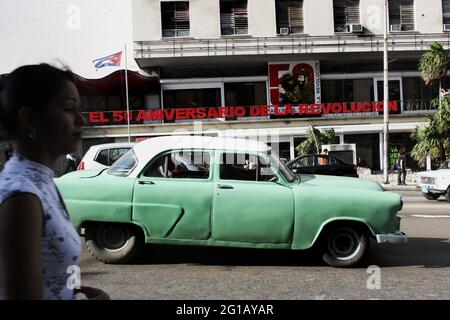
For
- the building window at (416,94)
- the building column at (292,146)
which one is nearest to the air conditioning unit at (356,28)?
the building window at (416,94)

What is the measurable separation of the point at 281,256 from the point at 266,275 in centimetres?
107

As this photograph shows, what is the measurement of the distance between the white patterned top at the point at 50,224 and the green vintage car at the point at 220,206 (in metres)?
4.54

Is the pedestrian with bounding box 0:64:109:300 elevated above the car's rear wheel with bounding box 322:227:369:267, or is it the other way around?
the pedestrian with bounding box 0:64:109:300

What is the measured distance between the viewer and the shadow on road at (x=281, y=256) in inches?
267

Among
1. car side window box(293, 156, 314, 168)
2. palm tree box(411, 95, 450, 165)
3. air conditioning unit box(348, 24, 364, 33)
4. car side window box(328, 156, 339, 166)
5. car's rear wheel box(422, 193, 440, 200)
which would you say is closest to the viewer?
car's rear wheel box(422, 193, 440, 200)

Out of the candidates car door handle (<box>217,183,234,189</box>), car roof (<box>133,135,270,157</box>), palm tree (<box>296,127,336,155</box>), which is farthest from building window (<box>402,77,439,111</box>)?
car door handle (<box>217,183,234,189</box>)

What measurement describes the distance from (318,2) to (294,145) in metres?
8.94

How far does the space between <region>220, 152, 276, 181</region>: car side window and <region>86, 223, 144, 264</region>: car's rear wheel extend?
1.51 meters

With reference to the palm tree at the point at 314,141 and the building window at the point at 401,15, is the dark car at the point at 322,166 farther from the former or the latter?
the building window at the point at 401,15

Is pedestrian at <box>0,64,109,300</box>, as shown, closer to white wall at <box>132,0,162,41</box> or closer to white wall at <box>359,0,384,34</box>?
white wall at <box>132,0,162,41</box>

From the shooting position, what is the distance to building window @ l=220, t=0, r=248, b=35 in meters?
30.7

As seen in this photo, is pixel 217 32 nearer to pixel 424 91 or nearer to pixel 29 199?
pixel 424 91

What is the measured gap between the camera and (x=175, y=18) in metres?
30.6

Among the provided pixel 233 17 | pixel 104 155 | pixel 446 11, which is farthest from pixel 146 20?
pixel 104 155
